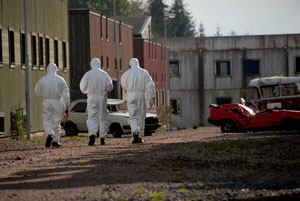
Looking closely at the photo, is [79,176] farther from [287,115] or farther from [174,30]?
[174,30]

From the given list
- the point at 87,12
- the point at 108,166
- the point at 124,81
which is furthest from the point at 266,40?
the point at 108,166

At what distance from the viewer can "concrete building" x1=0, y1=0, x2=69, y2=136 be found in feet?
113

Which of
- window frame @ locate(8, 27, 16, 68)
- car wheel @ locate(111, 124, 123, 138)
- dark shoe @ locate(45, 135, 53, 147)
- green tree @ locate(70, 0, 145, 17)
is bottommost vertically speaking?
car wheel @ locate(111, 124, 123, 138)

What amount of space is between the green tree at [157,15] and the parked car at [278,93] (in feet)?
364

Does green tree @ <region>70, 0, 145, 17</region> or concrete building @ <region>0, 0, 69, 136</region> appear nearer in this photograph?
concrete building @ <region>0, 0, 69, 136</region>

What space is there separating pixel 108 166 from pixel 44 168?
3.56 feet

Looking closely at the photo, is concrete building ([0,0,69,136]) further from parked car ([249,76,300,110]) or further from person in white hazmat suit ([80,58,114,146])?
person in white hazmat suit ([80,58,114,146])

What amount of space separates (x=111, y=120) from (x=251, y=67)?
47.8m

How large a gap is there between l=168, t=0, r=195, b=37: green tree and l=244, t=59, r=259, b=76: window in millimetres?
70956

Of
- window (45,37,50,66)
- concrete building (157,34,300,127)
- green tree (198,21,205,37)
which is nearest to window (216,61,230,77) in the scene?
concrete building (157,34,300,127)

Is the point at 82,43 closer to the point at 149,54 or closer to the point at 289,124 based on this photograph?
the point at 149,54

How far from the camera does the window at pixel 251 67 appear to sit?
77.9m

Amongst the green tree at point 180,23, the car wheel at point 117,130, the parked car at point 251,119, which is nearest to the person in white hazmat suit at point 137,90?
the car wheel at point 117,130

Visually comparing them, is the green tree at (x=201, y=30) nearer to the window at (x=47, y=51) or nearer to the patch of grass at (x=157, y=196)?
the window at (x=47, y=51)
